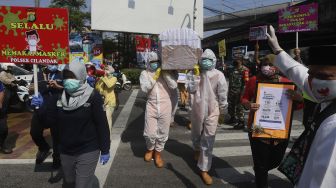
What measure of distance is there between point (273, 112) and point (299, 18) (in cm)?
823

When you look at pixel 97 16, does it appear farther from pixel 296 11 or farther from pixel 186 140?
pixel 186 140

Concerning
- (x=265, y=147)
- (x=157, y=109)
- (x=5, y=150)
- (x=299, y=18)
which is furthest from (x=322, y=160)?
(x=299, y=18)

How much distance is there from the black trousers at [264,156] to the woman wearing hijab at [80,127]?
1891 mm

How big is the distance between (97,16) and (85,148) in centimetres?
1280

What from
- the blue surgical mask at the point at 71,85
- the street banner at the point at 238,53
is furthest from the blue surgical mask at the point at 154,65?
the street banner at the point at 238,53

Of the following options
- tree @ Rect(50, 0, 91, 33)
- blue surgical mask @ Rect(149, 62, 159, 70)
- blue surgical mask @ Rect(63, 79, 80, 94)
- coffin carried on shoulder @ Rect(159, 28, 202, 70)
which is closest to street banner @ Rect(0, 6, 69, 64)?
blue surgical mask @ Rect(149, 62, 159, 70)

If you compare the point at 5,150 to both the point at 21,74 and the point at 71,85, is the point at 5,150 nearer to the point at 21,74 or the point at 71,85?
the point at 71,85

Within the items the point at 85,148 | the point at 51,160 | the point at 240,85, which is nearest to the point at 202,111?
the point at 85,148

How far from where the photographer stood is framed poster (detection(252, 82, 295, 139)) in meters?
4.36

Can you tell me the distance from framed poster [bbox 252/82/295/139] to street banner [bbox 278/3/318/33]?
774 centimetres

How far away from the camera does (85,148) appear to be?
12.4 ft

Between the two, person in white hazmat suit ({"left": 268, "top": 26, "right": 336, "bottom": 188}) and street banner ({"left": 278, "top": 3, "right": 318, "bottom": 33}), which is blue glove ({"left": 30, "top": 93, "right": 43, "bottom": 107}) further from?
street banner ({"left": 278, "top": 3, "right": 318, "bottom": 33})

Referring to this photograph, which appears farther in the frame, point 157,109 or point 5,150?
point 5,150

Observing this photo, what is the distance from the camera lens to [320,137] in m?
1.76
